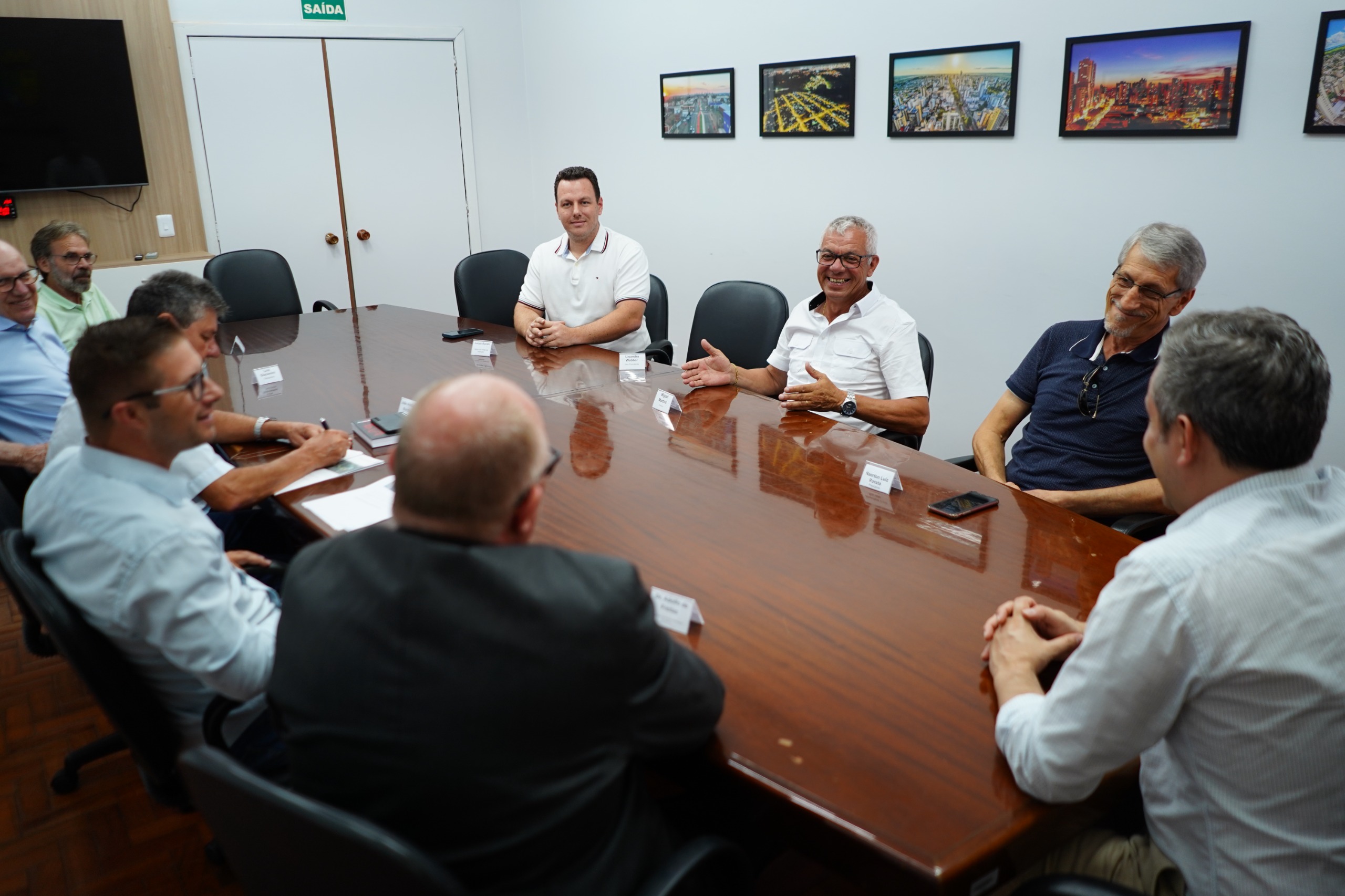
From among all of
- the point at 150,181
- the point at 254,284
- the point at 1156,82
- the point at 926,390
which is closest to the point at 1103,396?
the point at 926,390

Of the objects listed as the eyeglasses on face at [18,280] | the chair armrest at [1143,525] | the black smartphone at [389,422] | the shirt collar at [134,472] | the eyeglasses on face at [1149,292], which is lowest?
the chair armrest at [1143,525]

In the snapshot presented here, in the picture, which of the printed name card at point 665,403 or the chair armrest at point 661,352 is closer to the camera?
the printed name card at point 665,403

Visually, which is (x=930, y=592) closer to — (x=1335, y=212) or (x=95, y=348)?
(x=95, y=348)

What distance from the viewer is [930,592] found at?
173cm

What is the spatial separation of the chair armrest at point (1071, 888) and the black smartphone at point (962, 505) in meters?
1.00

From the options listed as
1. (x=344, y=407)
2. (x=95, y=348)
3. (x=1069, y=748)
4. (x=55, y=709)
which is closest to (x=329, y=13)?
(x=344, y=407)

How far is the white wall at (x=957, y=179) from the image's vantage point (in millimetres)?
3281

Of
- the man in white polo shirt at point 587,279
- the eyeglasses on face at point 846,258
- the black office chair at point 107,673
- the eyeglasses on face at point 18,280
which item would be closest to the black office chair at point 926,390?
the eyeglasses on face at point 846,258

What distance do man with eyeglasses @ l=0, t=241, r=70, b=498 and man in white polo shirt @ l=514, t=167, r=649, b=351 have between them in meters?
1.83

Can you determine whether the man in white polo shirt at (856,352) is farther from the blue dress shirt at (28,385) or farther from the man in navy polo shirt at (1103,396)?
the blue dress shirt at (28,385)

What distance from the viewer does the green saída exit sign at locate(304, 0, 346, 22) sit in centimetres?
609

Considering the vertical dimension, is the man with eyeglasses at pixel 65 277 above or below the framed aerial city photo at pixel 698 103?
below

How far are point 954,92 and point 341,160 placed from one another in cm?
426

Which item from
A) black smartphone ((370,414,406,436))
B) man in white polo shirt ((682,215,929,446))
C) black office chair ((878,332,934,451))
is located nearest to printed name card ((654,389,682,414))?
man in white polo shirt ((682,215,929,446))
